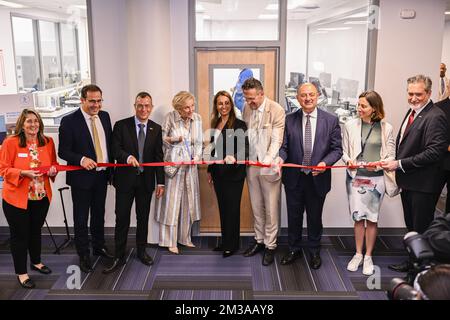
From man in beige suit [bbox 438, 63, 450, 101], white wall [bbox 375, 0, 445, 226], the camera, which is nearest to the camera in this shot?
the camera

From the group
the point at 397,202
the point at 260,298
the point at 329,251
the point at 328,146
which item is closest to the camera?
the point at 260,298

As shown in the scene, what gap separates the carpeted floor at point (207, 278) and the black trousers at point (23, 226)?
27 cm

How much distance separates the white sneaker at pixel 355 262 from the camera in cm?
416

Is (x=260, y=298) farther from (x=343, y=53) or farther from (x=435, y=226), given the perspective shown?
A: (x=343, y=53)

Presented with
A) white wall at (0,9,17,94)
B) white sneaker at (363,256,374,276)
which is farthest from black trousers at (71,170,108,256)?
white sneaker at (363,256,374,276)

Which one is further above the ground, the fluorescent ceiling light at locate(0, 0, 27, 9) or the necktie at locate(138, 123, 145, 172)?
the fluorescent ceiling light at locate(0, 0, 27, 9)

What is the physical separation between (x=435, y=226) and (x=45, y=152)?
3005mm

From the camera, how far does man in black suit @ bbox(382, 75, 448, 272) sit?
371 centimetres

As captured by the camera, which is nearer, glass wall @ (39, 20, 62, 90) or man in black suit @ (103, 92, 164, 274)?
man in black suit @ (103, 92, 164, 274)

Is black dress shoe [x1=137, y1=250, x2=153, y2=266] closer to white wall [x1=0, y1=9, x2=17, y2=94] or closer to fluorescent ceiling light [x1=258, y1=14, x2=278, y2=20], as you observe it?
white wall [x1=0, y1=9, x2=17, y2=94]

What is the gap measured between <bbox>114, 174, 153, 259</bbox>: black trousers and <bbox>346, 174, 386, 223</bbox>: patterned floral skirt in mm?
1834

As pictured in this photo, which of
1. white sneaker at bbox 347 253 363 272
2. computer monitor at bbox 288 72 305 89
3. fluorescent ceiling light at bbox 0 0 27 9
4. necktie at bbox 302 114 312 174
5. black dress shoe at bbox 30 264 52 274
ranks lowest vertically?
black dress shoe at bbox 30 264 52 274

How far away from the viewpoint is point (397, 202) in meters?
4.99
